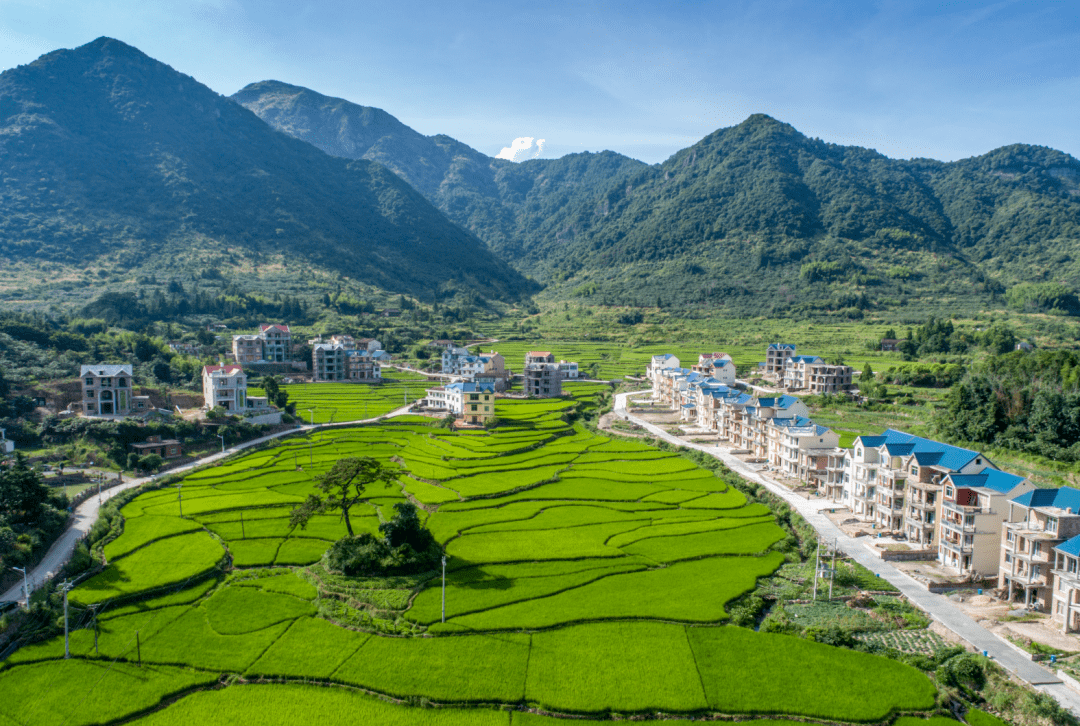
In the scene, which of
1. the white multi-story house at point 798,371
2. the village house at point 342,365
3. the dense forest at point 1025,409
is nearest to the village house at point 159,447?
the village house at point 342,365

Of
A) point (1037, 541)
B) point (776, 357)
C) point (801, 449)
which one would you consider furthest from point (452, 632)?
point (776, 357)

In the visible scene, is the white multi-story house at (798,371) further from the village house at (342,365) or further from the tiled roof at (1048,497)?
the village house at (342,365)

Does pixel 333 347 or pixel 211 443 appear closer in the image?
pixel 211 443

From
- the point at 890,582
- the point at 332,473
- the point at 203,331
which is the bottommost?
the point at 890,582

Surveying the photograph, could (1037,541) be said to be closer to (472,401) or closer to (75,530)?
(472,401)

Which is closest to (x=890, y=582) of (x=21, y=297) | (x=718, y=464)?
(x=718, y=464)

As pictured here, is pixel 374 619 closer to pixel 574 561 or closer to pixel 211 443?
pixel 574 561
